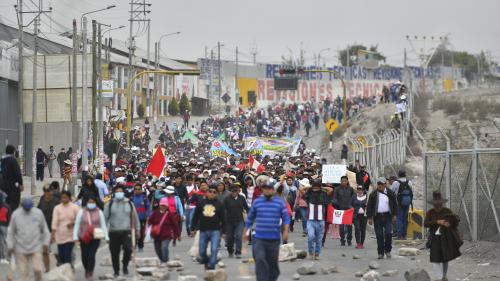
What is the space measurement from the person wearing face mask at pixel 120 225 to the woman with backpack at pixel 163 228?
1.23 m

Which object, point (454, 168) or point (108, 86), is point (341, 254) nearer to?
point (454, 168)

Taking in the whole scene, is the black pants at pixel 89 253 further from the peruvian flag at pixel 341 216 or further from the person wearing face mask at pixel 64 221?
the peruvian flag at pixel 341 216

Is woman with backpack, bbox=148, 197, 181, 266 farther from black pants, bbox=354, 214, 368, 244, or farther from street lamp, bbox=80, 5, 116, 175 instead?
street lamp, bbox=80, 5, 116, 175

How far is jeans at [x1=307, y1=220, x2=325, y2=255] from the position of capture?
875 inches

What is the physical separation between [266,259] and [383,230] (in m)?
7.67

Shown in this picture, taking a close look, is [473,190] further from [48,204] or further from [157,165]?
[157,165]

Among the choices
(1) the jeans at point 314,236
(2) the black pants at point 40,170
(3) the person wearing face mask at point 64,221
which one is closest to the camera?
(3) the person wearing face mask at point 64,221

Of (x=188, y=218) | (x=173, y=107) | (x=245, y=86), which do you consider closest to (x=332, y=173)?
(x=188, y=218)

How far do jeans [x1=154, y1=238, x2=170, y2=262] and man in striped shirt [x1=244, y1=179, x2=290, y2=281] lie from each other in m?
4.31

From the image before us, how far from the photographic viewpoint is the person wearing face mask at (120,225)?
1861 centimetres

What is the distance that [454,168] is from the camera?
85.0 feet

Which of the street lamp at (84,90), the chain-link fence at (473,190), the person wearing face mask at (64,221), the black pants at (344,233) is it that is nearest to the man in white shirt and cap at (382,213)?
the chain-link fence at (473,190)

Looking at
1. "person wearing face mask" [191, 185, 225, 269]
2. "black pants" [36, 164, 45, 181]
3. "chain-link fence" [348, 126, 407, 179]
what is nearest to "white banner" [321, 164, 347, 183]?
"chain-link fence" [348, 126, 407, 179]

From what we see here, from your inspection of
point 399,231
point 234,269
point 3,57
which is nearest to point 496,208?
point 399,231
